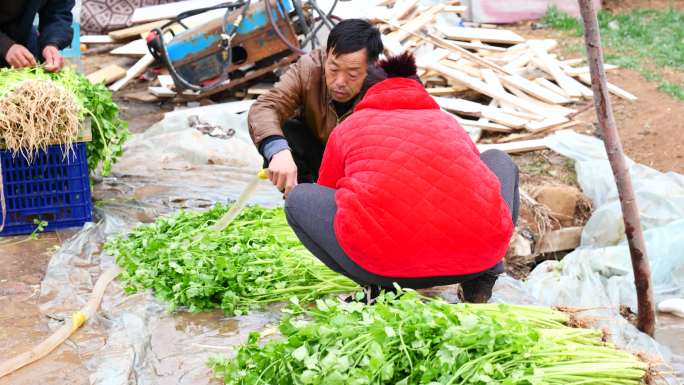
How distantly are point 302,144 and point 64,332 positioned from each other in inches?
68.8

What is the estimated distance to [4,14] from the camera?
5.85 metres

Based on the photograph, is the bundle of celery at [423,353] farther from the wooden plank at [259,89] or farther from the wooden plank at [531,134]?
the wooden plank at [259,89]

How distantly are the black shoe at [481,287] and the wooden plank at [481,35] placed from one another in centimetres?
692

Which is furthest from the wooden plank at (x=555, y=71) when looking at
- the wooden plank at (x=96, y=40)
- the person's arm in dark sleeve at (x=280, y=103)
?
the wooden plank at (x=96, y=40)

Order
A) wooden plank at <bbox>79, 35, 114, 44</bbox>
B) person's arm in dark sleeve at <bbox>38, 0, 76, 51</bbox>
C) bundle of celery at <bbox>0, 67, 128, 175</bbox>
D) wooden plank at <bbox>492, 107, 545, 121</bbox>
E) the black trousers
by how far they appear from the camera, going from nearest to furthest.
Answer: bundle of celery at <bbox>0, 67, 128, 175</bbox> < the black trousers < person's arm in dark sleeve at <bbox>38, 0, 76, 51</bbox> < wooden plank at <bbox>492, 107, 545, 121</bbox> < wooden plank at <bbox>79, 35, 114, 44</bbox>

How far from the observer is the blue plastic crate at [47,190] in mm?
4992

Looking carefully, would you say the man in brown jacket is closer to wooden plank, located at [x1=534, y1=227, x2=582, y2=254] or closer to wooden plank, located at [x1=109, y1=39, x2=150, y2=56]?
wooden plank, located at [x1=534, y1=227, x2=582, y2=254]

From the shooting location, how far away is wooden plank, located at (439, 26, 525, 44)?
10.3 m

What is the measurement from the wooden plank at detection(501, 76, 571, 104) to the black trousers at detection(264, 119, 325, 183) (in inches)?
165

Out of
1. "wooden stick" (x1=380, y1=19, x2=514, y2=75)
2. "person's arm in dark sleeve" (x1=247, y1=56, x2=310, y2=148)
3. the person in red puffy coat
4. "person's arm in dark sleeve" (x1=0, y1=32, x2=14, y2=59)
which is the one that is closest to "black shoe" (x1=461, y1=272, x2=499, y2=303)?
the person in red puffy coat

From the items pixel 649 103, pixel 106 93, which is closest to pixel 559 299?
pixel 106 93

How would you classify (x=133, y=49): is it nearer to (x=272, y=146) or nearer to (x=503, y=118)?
(x=503, y=118)

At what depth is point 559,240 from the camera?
253 inches

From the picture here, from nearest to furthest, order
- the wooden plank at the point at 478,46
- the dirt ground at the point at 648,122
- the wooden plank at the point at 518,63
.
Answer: the dirt ground at the point at 648,122, the wooden plank at the point at 518,63, the wooden plank at the point at 478,46
